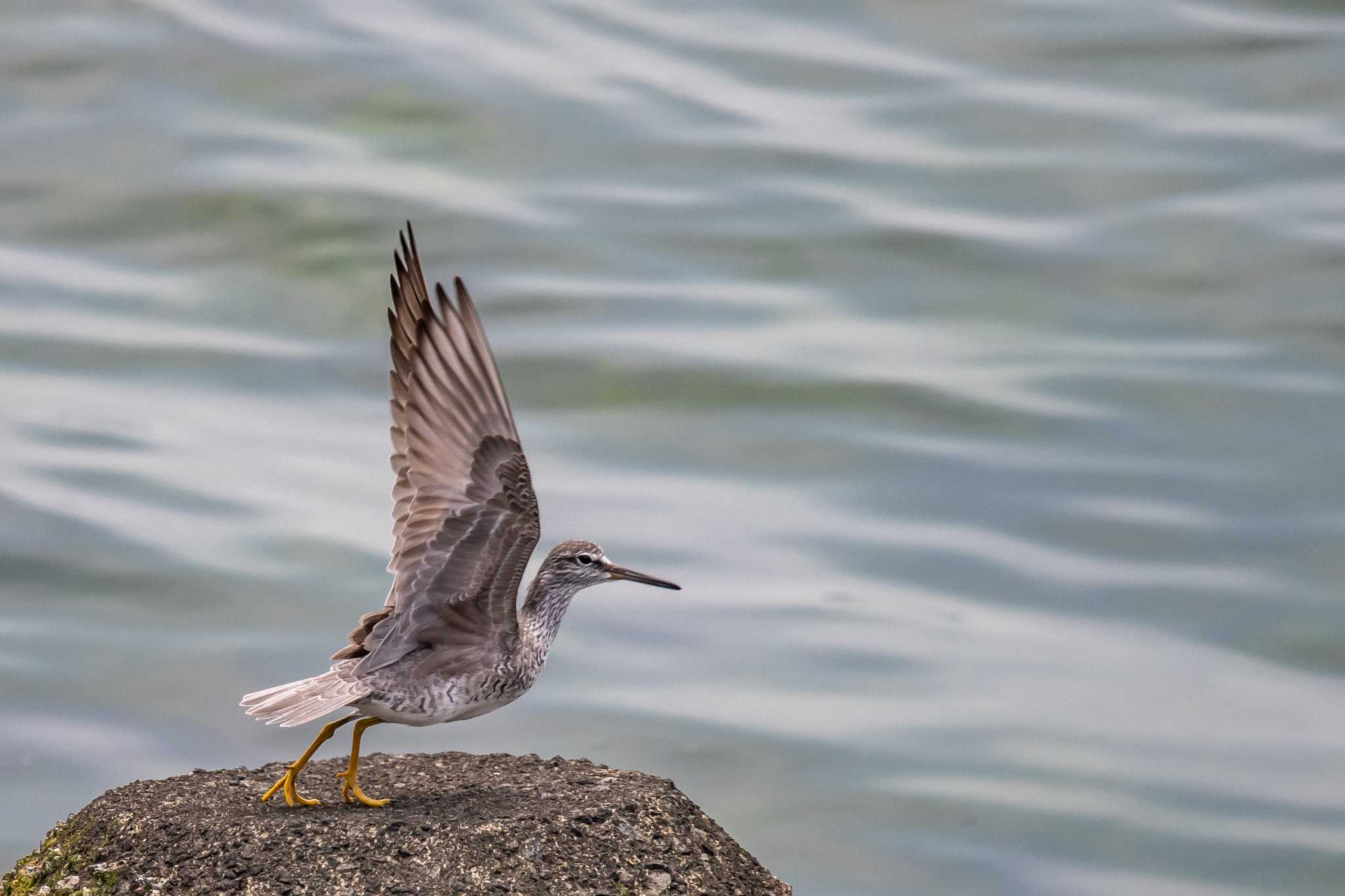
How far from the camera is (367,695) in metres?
7.28

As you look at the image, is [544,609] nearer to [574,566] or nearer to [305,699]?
[574,566]

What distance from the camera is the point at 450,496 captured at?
745 centimetres

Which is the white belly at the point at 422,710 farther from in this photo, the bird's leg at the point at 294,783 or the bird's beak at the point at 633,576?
the bird's beak at the point at 633,576

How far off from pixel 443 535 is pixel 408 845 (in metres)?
1.58

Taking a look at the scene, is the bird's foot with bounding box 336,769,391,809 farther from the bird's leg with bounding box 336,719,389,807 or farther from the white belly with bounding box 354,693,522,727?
the white belly with bounding box 354,693,522,727

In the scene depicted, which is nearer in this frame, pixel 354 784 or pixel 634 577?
pixel 354 784

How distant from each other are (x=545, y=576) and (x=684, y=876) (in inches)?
82.7

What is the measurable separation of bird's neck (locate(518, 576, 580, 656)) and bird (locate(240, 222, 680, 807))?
332mm

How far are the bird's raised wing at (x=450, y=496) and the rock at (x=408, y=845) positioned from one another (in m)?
0.76

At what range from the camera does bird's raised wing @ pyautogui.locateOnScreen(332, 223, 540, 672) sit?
→ 24.4 feet

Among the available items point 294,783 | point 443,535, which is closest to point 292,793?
point 294,783

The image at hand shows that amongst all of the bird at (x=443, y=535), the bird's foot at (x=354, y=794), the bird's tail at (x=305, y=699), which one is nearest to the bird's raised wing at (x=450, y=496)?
the bird at (x=443, y=535)

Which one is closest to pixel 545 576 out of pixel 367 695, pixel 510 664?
pixel 510 664

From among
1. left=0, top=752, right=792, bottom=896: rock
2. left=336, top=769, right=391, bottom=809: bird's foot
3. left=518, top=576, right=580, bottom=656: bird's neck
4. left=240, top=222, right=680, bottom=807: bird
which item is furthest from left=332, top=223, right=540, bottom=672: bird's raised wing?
left=0, top=752, right=792, bottom=896: rock
